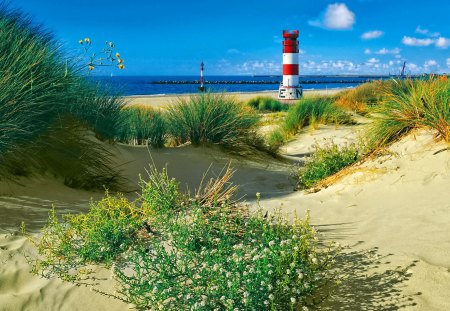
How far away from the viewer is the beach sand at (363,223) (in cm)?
340

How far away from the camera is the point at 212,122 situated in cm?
937

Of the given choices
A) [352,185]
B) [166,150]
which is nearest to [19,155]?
[166,150]

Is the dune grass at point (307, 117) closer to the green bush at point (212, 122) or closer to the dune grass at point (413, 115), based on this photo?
the green bush at point (212, 122)

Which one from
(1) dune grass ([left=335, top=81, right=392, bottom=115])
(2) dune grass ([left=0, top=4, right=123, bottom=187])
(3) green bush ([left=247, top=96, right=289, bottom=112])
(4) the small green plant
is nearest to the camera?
(2) dune grass ([left=0, top=4, right=123, bottom=187])

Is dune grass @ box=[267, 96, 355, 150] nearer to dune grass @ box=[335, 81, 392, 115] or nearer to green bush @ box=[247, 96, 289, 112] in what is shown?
dune grass @ box=[335, 81, 392, 115]

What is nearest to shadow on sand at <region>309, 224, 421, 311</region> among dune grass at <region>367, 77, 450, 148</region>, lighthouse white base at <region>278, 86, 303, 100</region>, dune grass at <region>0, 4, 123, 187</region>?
dune grass at <region>367, 77, 450, 148</region>

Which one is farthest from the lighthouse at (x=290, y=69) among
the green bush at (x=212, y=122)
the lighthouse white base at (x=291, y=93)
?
the green bush at (x=212, y=122)

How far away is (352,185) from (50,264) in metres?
3.39

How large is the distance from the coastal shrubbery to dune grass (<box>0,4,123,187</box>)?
62.7 inches

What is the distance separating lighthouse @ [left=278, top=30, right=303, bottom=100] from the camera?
23.9m

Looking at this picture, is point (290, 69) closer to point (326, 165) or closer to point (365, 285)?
point (326, 165)

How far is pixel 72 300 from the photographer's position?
149 inches

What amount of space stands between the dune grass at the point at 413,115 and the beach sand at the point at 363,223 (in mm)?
208

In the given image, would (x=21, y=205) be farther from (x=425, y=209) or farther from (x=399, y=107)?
(x=399, y=107)
